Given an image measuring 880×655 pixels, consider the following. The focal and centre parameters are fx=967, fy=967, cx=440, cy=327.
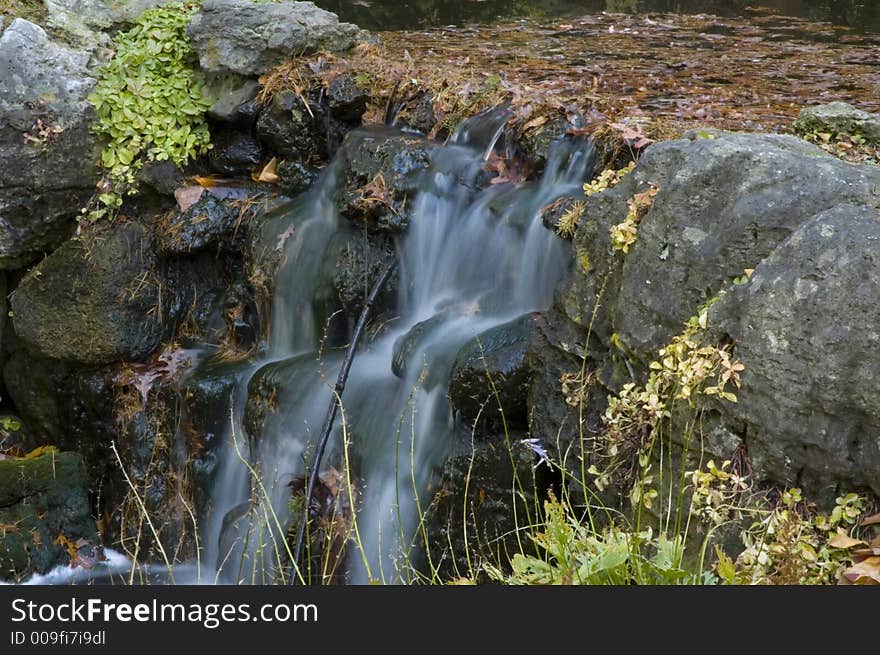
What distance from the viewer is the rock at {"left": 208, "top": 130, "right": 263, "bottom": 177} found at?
276 inches

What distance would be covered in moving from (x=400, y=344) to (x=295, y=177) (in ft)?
5.97

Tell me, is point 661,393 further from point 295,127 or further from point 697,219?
point 295,127

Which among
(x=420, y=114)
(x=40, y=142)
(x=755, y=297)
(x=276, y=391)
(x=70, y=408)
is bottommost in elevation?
(x=70, y=408)

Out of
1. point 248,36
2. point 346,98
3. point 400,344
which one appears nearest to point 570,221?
point 400,344

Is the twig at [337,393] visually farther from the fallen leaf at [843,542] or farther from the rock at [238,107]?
the fallen leaf at [843,542]

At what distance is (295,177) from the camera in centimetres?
663

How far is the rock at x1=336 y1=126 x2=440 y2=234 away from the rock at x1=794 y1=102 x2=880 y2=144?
7.38ft

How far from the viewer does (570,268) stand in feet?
16.4

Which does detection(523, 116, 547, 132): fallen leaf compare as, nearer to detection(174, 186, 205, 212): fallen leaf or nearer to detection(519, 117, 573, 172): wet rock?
detection(519, 117, 573, 172): wet rock

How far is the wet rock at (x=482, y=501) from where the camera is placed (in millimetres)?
4547

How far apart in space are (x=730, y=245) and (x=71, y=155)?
493cm

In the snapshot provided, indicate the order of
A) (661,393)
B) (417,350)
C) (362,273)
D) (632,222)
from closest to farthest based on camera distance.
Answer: (661,393) < (632,222) < (417,350) < (362,273)

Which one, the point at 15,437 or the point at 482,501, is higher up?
the point at 482,501

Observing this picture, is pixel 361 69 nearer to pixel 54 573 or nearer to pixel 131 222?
pixel 131 222
